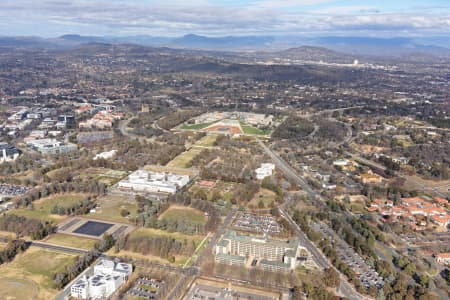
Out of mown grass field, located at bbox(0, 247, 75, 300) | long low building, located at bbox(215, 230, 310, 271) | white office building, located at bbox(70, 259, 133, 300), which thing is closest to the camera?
white office building, located at bbox(70, 259, 133, 300)

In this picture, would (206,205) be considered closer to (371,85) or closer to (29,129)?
(29,129)

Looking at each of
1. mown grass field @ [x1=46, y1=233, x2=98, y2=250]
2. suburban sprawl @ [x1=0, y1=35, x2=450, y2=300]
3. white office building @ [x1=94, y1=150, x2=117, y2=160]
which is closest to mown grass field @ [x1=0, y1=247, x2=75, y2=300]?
suburban sprawl @ [x1=0, y1=35, x2=450, y2=300]

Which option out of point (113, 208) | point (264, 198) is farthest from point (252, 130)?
point (113, 208)

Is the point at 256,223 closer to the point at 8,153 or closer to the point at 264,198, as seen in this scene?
the point at 264,198

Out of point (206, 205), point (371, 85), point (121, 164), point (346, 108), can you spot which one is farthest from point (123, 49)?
point (206, 205)

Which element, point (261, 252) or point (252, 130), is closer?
point (261, 252)

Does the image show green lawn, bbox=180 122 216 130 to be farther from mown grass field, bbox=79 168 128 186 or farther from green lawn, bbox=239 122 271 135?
mown grass field, bbox=79 168 128 186

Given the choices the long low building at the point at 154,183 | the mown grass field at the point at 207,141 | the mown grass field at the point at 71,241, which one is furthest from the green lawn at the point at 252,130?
the mown grass field at the point at 71,241
